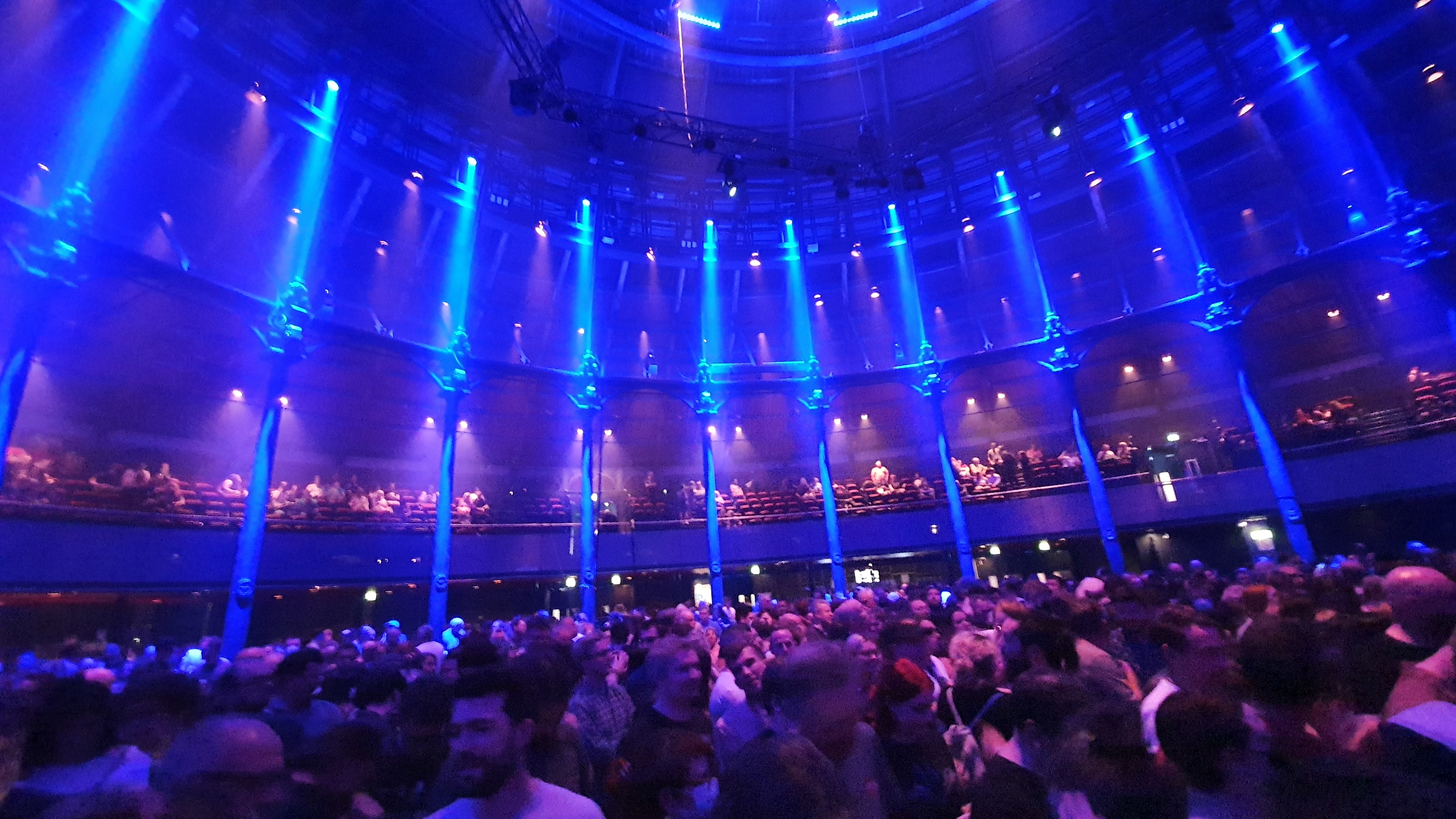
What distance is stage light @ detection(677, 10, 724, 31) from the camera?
2058 cm

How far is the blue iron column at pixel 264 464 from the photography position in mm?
13055

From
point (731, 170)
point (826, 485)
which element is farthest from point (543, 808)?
point (826, 485)

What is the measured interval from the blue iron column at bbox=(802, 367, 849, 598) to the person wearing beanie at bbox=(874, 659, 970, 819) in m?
15.7

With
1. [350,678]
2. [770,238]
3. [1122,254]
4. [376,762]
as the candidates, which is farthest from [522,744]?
[1122,254]

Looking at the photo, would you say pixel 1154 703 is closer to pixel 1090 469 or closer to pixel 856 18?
pixel 1090 469

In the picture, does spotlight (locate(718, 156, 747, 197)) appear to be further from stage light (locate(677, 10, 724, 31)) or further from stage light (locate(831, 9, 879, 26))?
stage light (locate(831, 9, 879, 26))

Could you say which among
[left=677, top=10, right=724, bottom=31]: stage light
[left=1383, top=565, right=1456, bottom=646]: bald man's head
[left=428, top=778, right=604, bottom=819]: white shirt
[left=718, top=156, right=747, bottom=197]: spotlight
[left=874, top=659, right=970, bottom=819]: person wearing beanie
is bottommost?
[left=874, top=659, right=970, bottom=819]: person wearing beanie

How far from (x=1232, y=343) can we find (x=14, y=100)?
29.3m

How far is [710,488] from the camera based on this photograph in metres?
20.4

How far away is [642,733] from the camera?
3305 mm

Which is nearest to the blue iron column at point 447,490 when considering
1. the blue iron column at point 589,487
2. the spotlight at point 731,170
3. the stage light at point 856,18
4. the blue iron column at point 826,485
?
the blue iron column at point 589,487

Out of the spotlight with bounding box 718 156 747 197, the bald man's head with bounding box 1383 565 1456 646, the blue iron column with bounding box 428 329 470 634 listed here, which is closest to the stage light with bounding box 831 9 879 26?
the spotlight with bounding box 718 156 747 197

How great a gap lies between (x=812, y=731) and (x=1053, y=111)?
17862 mm

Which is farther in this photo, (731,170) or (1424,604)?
(731,170)
